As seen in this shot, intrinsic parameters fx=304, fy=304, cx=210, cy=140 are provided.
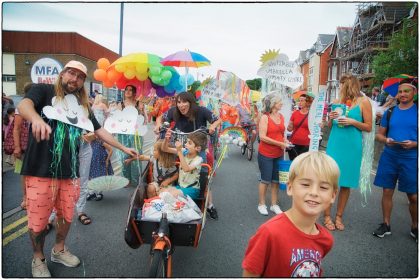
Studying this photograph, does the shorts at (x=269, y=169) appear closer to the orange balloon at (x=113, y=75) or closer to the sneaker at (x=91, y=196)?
the orange balloon at (x=113, y=75)

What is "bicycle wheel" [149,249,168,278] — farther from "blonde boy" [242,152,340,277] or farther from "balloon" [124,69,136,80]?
"balloon" [124,69,136,80]

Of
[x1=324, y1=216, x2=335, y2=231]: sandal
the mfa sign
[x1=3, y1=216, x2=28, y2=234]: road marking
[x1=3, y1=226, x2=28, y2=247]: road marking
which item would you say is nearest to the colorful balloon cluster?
the mfa sign

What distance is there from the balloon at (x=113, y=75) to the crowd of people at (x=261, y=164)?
0.26 metres

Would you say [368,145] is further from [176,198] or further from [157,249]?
[157,249]

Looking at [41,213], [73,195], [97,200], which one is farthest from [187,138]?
[97,200]

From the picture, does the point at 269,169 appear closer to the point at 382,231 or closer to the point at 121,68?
the point at 382,231

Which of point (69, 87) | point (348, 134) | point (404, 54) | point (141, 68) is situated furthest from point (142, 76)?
point (404, 54)

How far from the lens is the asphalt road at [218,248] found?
301 cm

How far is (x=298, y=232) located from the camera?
1712 mm

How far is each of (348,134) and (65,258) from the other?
3.63 m

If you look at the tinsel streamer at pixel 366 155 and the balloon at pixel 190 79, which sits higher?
the balloon at pixel 190 79

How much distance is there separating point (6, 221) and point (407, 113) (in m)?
5.25

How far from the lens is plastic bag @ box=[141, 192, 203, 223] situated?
2.66 meters

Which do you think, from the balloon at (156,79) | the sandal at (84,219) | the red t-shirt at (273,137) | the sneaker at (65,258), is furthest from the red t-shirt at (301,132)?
the sneaker at (65,258)
